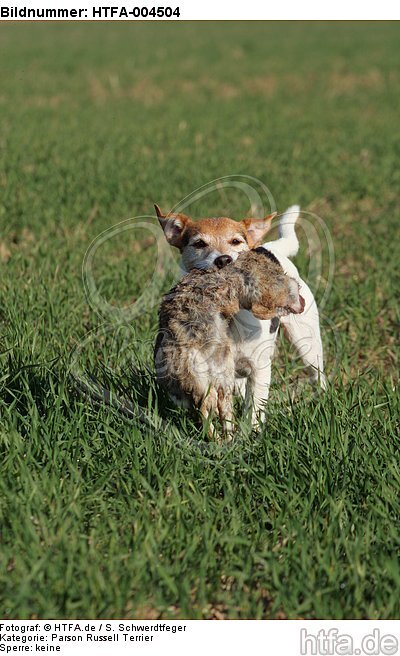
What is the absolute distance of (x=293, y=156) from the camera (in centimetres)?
1362

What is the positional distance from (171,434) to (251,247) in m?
1.57

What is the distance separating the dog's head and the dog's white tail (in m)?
0.15

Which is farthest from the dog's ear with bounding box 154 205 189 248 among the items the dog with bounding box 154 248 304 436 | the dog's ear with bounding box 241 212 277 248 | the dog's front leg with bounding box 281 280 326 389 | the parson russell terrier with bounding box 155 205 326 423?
the dog with bounding box 154 248 304 436

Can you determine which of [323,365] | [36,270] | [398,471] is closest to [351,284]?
[323,365]

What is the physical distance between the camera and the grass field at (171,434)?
3666 millimetres

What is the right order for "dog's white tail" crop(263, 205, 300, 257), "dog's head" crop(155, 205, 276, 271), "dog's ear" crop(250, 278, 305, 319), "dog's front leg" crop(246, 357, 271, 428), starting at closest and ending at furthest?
"dog's ear" crop(250, 278, 305, 319) → "dog's front leg" crop(246, 357, 271, 428) → "dog's head" crop(155, 205, 276, 271) → "dog's white tail" crop(263, 205, 300, 257)

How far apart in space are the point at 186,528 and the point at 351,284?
14.7ft

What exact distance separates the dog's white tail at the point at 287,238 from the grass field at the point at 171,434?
811 millimetres

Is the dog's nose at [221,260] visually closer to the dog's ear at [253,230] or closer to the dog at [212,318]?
the dog's ear at [253,230]

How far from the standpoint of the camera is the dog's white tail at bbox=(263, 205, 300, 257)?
5.57 meters

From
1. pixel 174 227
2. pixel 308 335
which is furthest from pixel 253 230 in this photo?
pixel 308 335

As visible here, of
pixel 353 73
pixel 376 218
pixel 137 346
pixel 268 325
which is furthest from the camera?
pixel 353 73

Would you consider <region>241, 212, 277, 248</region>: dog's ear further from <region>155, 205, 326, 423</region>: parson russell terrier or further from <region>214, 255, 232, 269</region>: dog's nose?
<region>214, 255, 232, 269</region>: dog's nose
